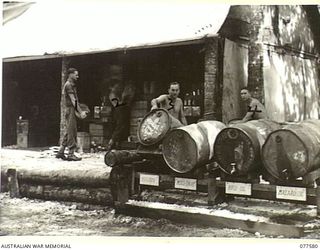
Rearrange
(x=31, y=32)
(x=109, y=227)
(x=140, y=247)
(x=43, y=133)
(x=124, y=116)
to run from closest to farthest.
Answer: (x=140, y=247) → (x=109, y=227) → (x=31, y=32) → (x=124, y=116) → (x=43, y=133)

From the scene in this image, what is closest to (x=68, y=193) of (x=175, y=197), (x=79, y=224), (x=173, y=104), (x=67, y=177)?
(x=67, y=177)

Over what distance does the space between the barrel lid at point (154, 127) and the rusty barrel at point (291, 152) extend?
1.04 m

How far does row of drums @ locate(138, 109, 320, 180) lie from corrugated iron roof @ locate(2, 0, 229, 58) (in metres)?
1.06

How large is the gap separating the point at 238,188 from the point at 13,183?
8.01ft

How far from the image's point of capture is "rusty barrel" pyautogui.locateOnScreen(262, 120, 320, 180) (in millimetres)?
4230

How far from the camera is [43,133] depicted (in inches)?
269

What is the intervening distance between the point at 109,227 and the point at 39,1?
2339 mm

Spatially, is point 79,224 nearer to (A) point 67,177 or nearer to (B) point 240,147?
(A) point 67,177

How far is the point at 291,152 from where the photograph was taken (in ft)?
14.0

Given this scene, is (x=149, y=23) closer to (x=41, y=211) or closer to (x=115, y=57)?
(x=115, y=57)

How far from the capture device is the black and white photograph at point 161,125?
442 cm

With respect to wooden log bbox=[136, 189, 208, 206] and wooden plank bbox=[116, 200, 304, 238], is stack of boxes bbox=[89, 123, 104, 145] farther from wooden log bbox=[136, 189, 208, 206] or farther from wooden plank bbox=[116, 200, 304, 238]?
wooden plank bbox=[116, 200, 304, 238]

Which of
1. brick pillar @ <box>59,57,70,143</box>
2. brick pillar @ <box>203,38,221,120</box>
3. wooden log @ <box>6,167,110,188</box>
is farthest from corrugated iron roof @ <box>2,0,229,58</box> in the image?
wooden log @ <box>6,167,110,188</box>

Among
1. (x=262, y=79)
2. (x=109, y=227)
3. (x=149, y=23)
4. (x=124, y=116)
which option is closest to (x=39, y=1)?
(x=149, y=23)
